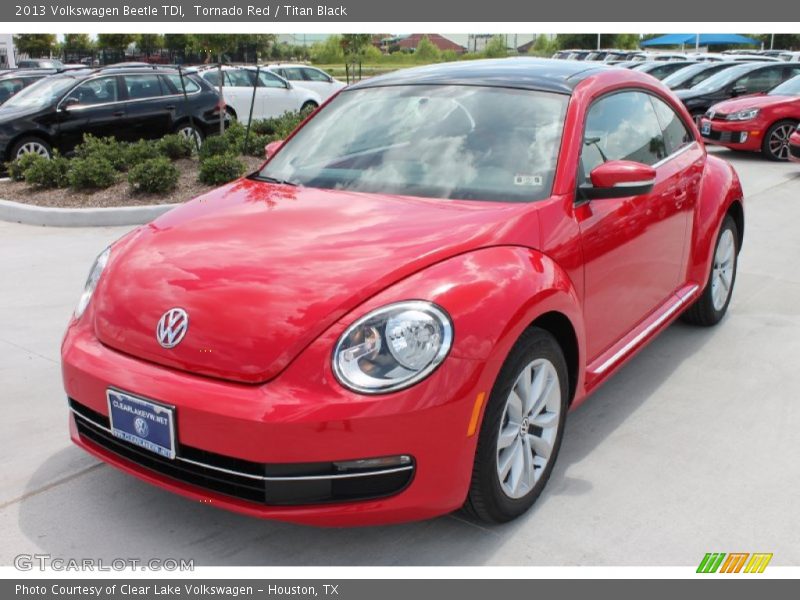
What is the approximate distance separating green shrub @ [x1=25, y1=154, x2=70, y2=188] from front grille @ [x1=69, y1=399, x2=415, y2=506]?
7.57 m

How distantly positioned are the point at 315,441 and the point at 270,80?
15.1 m

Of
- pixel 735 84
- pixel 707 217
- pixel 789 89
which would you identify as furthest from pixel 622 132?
pixel 735 84

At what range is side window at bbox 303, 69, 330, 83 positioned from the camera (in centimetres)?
2020

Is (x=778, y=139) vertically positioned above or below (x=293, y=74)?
below

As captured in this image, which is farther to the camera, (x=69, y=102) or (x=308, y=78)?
(x=308, y=78)

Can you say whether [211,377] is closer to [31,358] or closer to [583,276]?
[583,276]

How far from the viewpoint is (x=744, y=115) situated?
13297mm

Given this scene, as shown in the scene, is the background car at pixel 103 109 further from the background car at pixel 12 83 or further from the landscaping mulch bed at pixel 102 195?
the background car at pixel 12 83

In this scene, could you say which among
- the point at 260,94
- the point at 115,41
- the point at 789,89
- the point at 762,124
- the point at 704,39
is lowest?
the point at 762,124

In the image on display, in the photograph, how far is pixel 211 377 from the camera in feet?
8.99

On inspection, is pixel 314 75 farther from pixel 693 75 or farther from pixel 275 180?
pixel 275 180

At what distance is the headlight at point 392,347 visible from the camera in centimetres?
265

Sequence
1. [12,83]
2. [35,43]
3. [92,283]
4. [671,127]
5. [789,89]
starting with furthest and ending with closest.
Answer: [35,43], [12,83], [789,89], [671,127], [92,283]

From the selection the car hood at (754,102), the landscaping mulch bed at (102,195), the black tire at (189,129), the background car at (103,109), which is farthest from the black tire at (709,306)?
the black tire at (189,129)
